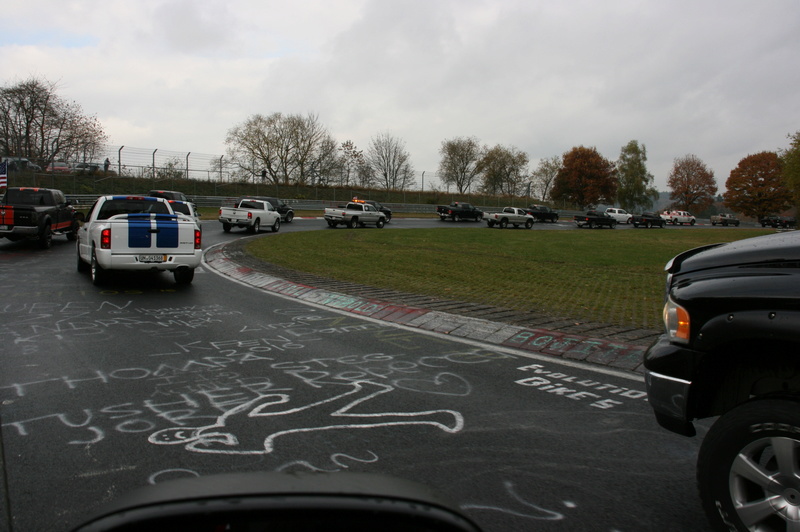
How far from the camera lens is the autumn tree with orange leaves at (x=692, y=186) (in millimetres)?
105750

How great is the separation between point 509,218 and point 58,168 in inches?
1345

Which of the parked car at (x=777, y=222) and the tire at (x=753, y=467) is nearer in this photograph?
the tire at (x=753, y=467)

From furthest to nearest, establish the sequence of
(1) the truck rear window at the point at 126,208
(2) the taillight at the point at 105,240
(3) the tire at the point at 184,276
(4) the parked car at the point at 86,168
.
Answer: (4) the parked car at the point at 86,168 < (1) the truck rear window at the point at 126,208 < (3) the tire at the point at 184,276 < (2) the taillight at the point at 105,240

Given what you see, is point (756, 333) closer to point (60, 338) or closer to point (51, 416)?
point (51, 416)


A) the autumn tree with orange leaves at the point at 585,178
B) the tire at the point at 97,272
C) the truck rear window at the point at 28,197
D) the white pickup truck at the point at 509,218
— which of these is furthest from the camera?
the autumn tree with orange leaves at the point at 585,178

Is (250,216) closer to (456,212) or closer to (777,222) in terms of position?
(456,212)

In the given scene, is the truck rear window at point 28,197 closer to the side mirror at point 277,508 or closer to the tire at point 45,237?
the tire at point 45,237

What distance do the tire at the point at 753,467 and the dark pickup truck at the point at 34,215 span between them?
17.9 m

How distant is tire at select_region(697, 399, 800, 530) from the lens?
272cm

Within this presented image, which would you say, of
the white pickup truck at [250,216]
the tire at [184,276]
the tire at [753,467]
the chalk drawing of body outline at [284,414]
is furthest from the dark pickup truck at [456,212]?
the tire at [753,467]

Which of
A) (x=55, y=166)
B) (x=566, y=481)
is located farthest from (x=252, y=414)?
(x=55, y=166)

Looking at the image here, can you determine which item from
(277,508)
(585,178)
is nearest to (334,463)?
(277,508)

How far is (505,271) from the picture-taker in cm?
1584

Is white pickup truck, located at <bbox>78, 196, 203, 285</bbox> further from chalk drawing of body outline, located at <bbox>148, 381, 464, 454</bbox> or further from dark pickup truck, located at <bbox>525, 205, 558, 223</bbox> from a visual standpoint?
dark pickup truck, located at <bbox>525, 205, 558, 223</bbox>
